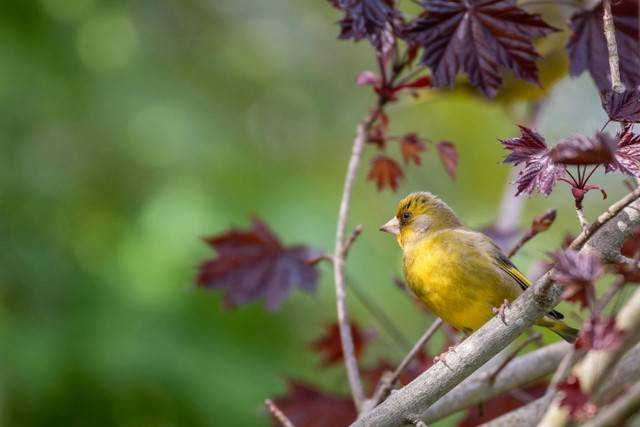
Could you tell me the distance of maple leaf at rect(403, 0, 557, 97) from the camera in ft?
7.07

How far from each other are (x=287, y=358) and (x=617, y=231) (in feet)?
10.1

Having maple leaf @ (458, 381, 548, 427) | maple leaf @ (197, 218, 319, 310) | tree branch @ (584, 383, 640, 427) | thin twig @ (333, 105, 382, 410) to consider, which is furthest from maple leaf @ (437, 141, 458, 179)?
tree branch @ (584, 383, 640, 427)

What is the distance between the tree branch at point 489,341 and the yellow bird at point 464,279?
0.79 metres

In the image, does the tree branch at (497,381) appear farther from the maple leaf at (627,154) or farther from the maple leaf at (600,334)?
the maple leaf at (600,334)

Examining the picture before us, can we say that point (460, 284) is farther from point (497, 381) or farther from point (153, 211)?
point (153, 211)

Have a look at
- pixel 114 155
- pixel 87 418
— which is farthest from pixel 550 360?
pixel 114 155

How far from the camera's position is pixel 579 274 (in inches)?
51.8

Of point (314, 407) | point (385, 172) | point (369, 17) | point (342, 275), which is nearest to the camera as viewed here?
point (369, 17)

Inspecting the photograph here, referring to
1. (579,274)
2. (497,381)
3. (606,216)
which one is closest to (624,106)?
(606,216)

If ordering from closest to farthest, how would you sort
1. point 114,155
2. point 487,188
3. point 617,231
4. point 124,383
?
1. point 617,231
2. point 124,383
3. point 114,155
4. point 487,188

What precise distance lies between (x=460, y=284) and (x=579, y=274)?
1235mm

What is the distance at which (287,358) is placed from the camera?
4.54 meters

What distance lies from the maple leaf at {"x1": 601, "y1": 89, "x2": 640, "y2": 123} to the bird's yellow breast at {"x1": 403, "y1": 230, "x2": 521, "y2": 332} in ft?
3.20

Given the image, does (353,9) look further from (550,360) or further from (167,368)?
(167,368)
